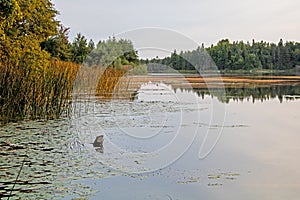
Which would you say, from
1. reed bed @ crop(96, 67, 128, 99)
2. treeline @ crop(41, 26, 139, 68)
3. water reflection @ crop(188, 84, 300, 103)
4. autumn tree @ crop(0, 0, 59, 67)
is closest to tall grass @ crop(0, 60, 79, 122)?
autumn tree @ crop(0, 0, 59, 67)

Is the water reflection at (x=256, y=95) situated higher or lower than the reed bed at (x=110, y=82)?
lower

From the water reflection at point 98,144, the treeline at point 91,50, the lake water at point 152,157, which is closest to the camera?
the lake water at point 152,157

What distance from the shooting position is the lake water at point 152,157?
3811 millimetres

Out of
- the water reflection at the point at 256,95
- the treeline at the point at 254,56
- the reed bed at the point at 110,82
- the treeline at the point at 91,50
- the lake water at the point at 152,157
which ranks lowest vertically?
the lake water at the point at 152,157

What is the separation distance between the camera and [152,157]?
513cm

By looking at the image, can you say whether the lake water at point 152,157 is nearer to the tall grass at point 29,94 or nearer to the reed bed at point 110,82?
the tall grass at point 29,94

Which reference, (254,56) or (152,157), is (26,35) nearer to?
(152,157)

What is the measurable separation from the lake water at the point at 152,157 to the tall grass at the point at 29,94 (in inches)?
17.0

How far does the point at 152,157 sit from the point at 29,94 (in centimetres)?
328

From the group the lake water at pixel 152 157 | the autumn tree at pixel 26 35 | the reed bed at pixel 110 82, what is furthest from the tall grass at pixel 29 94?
the reed bed at pixel 110 82

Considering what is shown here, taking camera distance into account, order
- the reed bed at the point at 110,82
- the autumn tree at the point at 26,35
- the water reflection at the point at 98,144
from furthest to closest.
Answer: the reed bed at the point at 110,82 < the autumn tree at the point at 26,35 < the water reflection at the point at 98,144

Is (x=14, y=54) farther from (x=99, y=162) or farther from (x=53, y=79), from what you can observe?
(x=99, y=162)

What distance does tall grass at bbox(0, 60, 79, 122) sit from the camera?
6.95 metres

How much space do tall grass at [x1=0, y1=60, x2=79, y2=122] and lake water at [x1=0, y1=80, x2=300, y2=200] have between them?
0.43 metres
